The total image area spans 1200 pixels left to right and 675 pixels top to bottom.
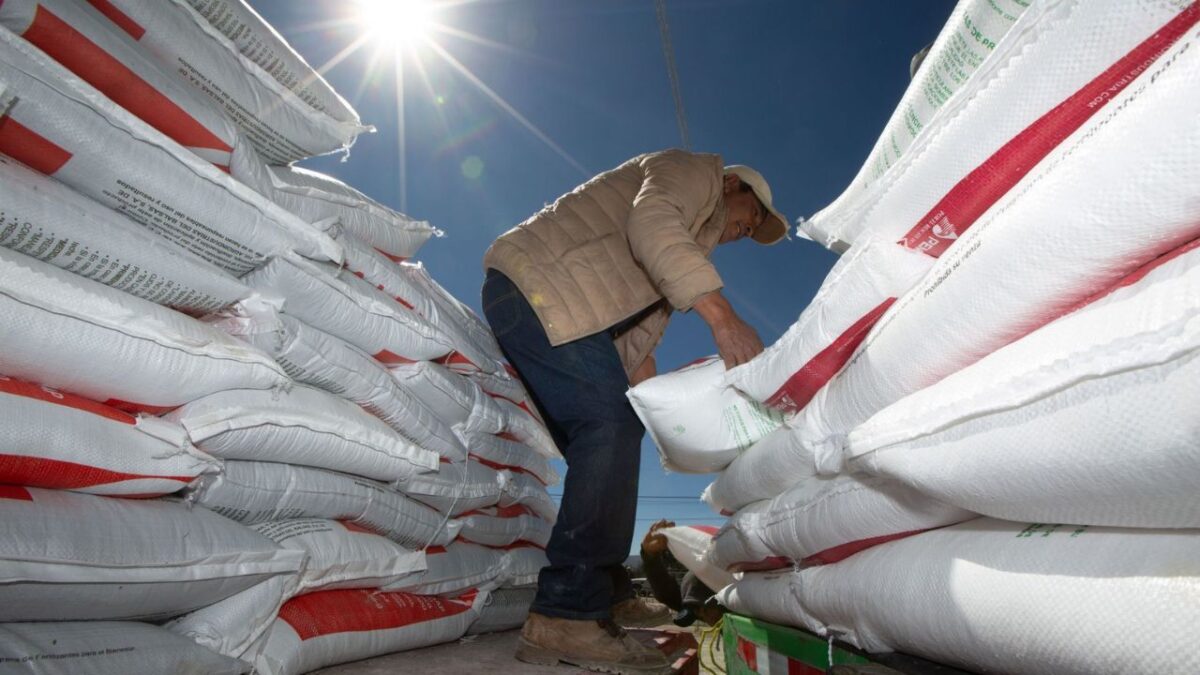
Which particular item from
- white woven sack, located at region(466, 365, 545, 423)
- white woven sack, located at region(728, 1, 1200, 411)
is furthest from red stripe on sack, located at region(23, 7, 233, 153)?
white woven sack, located at region(728, 1, 1200, 411)

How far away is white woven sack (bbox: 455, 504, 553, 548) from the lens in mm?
2277

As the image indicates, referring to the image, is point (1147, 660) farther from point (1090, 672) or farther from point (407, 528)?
point (407, 528)

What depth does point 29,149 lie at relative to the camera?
1165 mm

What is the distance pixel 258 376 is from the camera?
1453 mm

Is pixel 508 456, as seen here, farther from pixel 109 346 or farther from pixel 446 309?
pixel 109 346

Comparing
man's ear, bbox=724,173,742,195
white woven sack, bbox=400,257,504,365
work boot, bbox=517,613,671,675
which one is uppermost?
man's ear, bbox=724,173,742,195

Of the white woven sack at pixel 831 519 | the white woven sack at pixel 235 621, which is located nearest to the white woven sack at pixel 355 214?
the white woven sack at pixel 235 621

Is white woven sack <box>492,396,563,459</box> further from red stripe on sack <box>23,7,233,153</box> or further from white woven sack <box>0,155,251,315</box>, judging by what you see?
red stripe on sack <box>23,7,233,153</box>

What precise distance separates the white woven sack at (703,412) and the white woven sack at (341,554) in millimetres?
772

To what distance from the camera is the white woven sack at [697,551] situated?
2691 mm

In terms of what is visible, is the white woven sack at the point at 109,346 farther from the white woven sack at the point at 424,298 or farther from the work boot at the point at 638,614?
the work boot at the point at 638,614

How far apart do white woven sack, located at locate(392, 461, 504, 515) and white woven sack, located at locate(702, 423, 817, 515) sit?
77 centimetres

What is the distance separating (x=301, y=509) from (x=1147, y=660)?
1586 mm

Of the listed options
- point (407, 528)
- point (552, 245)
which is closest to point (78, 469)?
point (407, 528)
